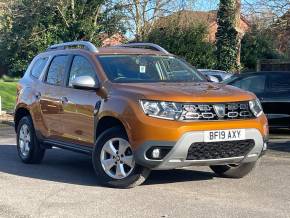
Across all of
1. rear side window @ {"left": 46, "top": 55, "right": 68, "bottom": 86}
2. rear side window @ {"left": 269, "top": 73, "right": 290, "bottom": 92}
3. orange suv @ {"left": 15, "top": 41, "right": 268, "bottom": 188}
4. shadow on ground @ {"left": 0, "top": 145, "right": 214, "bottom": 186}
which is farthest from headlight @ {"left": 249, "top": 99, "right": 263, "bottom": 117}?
rear side window @ {"left": 269, "top": 73, "right": 290, "bottom": 92}

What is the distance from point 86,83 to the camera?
26.2 ft

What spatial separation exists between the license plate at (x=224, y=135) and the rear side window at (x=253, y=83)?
653 centimetres

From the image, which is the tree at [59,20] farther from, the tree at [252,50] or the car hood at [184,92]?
the car hood at [184,92]

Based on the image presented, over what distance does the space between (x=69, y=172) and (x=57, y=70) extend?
157cm

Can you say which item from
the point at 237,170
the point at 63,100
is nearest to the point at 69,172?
the point at 63,100

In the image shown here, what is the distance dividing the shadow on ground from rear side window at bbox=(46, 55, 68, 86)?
1.35 meters

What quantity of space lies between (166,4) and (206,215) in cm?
2752

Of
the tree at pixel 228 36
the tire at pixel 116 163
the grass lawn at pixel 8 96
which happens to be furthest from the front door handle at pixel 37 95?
the tree at pixel 228 36

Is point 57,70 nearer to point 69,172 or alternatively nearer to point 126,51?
point 126,51

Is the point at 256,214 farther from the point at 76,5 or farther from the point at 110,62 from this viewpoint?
the point at 76,5

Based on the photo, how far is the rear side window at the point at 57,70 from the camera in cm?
919

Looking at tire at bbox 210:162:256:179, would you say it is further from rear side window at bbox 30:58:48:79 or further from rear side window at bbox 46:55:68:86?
rear side window at bbox 30:58:48:79

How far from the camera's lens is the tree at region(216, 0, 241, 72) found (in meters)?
24.3

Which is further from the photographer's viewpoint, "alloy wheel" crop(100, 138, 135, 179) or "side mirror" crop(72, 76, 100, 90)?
"side mirror" crop(72, 76, 100, 90)
